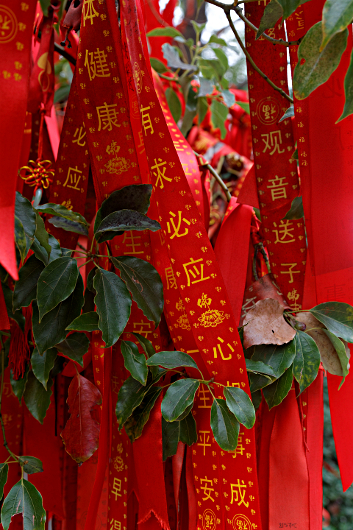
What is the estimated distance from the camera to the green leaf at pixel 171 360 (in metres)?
0.45

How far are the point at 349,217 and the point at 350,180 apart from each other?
4 cm

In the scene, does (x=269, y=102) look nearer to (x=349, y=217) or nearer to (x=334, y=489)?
(x=349, y=217)

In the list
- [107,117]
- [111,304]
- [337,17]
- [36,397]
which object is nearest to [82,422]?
[36,397]

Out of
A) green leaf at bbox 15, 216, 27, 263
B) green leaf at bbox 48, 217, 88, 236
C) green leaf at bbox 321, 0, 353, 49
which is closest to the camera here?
green leaf at bbox 321, 0, 353, 49

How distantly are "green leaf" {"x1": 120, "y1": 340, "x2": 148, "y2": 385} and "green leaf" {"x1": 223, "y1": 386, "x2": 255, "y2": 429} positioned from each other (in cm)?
9

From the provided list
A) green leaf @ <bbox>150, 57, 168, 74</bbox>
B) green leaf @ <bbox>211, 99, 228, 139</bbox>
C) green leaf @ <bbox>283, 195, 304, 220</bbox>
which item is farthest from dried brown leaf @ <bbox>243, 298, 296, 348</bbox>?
green leaf @ <bbox>150, 57, 168, 74</bbox>

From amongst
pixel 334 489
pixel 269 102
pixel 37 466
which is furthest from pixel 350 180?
pixel 334 489

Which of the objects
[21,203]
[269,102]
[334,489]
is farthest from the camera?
[334,489]

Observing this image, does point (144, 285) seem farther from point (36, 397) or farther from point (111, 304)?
point (36, 397)

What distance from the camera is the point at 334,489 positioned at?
1903mm

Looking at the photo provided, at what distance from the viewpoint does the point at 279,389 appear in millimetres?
518

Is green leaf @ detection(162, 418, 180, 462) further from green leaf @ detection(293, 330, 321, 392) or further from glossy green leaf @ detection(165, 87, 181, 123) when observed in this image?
glossy green leaf @ detection(165, 87, 181, 123)

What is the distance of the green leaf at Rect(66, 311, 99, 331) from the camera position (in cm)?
46

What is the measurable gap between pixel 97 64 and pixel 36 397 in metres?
0.43
